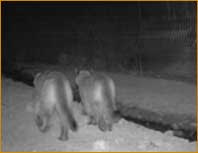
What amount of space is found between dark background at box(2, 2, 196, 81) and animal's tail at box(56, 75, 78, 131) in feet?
12.2

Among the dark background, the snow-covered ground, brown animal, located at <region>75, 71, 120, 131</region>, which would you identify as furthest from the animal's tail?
the dark background

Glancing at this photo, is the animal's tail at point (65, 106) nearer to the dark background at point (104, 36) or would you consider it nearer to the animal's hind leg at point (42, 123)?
the animal's hind leg at point (42, 123)

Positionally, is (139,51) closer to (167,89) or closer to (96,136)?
(167,89)

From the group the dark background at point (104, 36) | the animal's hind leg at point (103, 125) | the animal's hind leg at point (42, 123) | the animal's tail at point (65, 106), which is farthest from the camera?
the dark background at point (104, 36)

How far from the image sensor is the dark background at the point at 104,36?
8383 mm

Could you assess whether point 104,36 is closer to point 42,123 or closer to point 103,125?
point 42,123

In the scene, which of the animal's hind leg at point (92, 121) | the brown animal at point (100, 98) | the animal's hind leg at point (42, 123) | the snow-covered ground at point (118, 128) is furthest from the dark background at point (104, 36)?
the animal's hind leg at point (42, 123)

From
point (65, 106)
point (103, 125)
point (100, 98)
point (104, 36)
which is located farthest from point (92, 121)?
point (104, 36)

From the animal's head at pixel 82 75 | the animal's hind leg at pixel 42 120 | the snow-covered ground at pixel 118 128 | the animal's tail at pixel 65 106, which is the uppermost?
the animal's head at pixel 82 75

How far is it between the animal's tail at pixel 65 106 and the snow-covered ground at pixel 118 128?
325 millimetres

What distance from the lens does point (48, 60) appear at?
1138 cm

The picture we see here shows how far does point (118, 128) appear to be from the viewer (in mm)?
5832

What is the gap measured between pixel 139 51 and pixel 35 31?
391cm

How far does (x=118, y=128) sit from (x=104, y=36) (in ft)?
14.5
